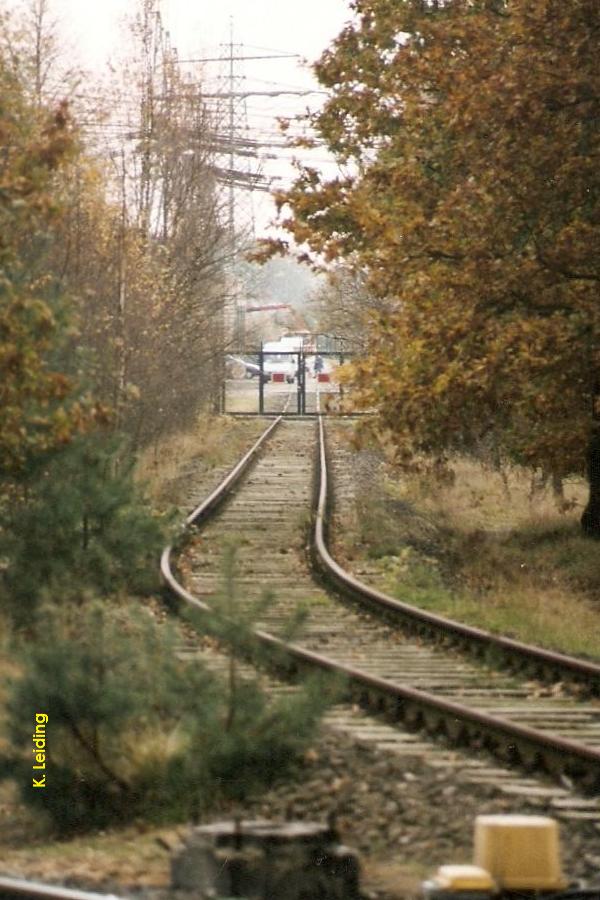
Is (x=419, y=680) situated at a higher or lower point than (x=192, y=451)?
lower

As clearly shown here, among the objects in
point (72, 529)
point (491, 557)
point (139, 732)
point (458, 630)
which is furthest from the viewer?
point (491, 557)

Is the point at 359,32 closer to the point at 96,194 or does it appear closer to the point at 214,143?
the point at 96,194

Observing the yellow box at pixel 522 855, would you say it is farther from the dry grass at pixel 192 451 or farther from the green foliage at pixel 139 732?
the dry grass at pixel 192 451

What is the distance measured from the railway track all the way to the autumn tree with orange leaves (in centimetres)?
276

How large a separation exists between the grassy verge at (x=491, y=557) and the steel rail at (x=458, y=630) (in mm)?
608

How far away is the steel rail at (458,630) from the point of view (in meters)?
13.4

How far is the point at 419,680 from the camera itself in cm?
1340

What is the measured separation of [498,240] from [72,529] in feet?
28.4

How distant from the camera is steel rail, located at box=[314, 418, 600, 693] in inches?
527

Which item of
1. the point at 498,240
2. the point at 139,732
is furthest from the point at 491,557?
the point at 139,732

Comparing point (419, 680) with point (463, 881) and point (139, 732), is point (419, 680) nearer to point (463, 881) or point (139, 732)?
point (139, 732)

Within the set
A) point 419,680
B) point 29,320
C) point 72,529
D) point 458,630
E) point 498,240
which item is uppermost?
point 498,240

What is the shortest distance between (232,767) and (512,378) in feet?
39.9

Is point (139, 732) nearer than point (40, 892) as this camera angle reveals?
No
